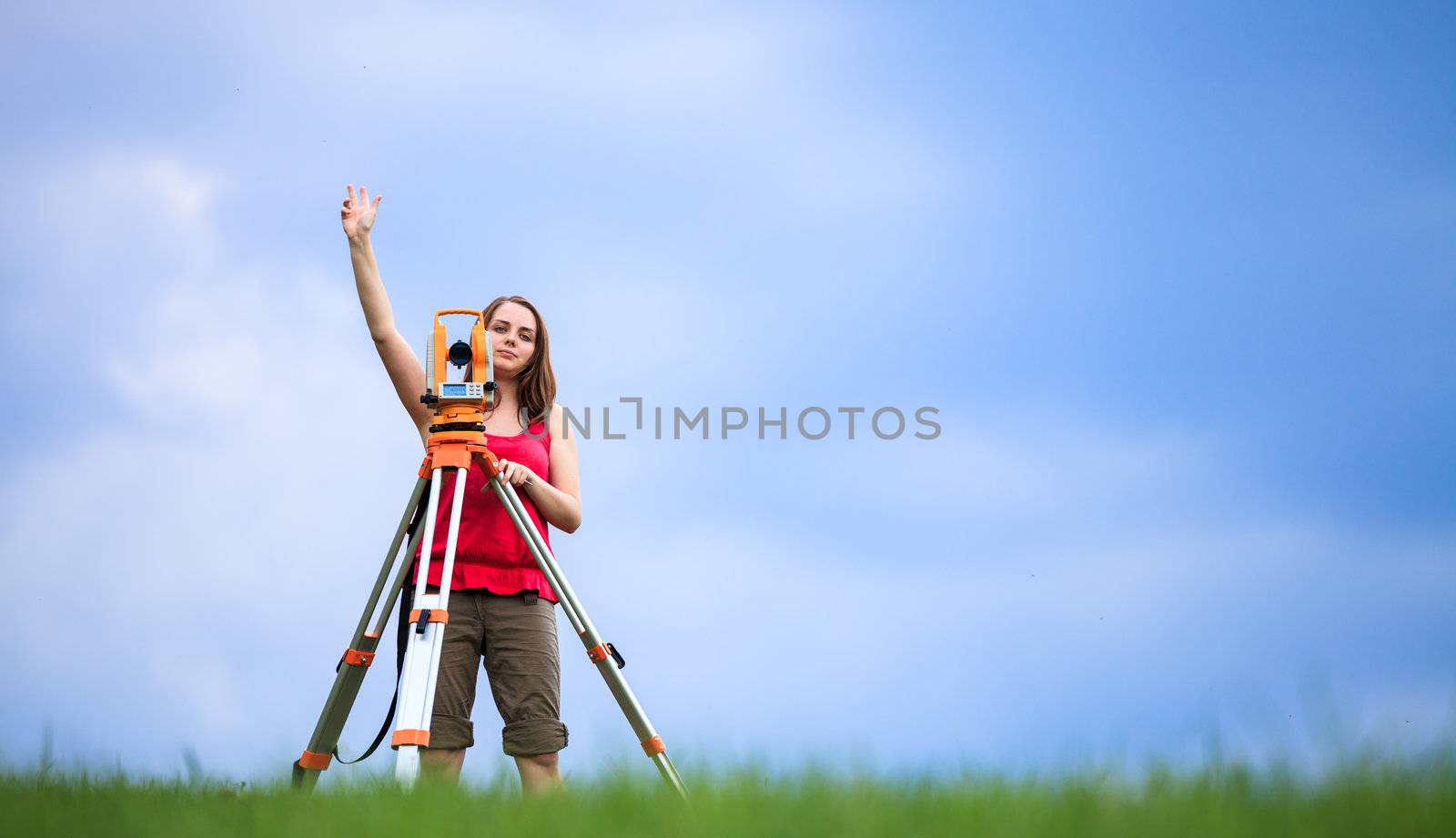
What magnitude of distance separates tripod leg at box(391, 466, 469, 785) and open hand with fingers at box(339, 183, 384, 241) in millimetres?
1351

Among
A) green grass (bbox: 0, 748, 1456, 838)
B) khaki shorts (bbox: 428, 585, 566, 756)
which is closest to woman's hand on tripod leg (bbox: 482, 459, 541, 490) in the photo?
khaki shorts (bbox: 428, 585, 566, 756)

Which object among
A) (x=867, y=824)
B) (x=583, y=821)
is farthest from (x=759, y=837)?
(x=583, y=821)

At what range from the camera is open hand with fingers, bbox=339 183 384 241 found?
221 inches

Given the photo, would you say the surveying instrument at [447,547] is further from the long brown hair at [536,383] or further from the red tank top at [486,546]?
the long brown hair at [536,383]

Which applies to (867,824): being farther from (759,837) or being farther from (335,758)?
(335,758)

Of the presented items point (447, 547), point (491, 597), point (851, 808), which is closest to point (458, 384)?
point (447, 547)

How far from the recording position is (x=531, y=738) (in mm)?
5473

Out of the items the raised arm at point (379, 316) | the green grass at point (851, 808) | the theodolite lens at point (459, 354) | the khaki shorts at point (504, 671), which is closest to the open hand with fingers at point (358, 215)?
the raised arm at point (379, 316)

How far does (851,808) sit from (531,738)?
2259 mm

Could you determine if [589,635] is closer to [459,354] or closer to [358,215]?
[459,354]

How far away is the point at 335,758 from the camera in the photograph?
200 inches

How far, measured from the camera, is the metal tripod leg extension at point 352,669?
5.07m

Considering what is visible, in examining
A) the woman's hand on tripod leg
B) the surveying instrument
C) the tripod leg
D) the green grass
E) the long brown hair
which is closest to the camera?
the green grass

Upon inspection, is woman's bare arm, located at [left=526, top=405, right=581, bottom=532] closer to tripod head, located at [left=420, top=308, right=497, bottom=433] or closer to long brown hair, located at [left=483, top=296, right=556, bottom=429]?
long brown hair, located at [left=483, top=296, right=556, bottom=429]
